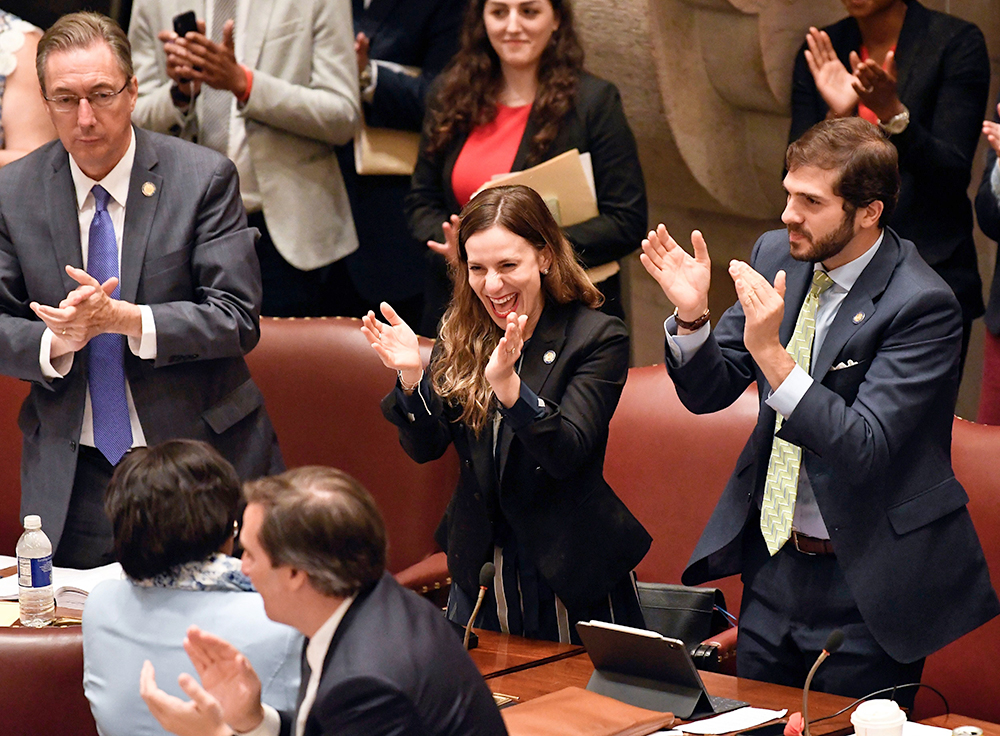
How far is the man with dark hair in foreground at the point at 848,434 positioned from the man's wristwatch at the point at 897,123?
1.02m

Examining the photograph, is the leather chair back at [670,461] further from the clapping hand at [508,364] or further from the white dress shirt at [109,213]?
the white dress shirt at [109,213]

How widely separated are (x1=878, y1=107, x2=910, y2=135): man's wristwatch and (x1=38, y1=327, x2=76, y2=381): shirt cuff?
2101 millimetres

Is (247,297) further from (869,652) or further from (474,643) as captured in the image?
(869,652)

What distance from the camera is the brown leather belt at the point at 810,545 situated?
2.74 m

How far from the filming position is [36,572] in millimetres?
2799

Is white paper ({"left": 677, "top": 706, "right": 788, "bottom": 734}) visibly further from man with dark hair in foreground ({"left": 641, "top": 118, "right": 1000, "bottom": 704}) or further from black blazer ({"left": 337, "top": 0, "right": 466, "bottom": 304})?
black blazer ({"left": 337, "top": 0, "right": 466, "bottom": 304})

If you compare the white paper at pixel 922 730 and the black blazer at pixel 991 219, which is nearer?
the white paper at pixel 922 730

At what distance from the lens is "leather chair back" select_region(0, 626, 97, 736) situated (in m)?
2.41

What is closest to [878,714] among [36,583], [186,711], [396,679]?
[396,679]

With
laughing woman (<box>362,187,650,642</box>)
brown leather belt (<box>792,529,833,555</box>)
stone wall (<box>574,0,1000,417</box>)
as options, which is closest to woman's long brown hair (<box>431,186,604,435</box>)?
laughing woman (<box>362,187,650,642</box>)

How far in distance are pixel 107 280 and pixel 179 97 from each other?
4.10 feet

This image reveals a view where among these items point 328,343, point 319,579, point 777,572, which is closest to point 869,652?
point 777,572

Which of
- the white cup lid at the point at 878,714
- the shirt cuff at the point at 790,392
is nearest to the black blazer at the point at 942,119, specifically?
the shirt cuff at the point at 790,392

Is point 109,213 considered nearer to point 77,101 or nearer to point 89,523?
point 77,101
